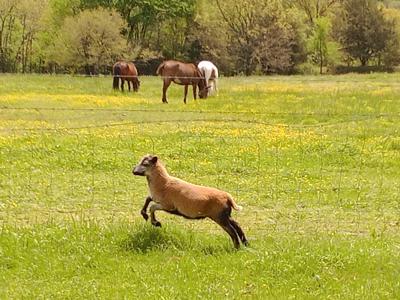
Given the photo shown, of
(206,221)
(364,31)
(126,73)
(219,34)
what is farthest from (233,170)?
(364,31)

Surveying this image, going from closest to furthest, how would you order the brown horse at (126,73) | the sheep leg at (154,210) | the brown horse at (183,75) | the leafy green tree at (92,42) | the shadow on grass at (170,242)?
the shadow on grass at (170,242) → the sheep leg at (154,210) → the brown horse at (183,75) → the brown horse at (126,73) → the leafy green tree at (92,42)

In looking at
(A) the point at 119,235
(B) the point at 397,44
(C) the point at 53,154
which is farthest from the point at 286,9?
(A) the point at 119,235

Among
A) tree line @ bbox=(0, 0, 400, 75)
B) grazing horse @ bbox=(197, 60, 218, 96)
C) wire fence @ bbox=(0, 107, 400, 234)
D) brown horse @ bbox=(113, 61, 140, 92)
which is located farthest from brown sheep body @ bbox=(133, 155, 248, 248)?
tree line @ bbox=(0, 0, 400, 75)

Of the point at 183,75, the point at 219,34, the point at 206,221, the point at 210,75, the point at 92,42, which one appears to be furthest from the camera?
the point at 219,34

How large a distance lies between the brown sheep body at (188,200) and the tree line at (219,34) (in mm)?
45299

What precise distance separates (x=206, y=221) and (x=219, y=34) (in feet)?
168

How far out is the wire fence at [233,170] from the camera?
357 inches

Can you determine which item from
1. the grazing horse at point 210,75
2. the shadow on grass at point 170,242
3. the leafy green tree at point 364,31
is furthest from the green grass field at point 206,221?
the leafy green tree at point 364,31

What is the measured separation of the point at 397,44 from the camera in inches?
2340

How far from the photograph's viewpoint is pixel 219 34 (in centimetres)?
5847

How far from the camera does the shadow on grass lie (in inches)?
267

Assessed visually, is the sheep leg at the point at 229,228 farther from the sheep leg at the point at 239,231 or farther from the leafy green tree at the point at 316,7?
the leafy green tree at the point at 316,7

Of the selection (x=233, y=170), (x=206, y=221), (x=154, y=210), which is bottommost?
(x=206, y=221)

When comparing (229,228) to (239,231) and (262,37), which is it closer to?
(239,231)
